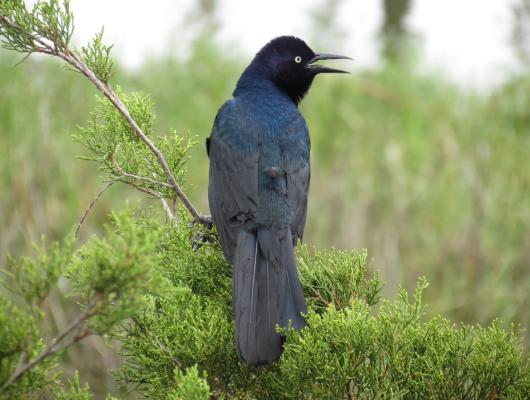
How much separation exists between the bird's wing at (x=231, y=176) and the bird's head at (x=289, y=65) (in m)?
0.49

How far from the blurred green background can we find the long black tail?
3.04m

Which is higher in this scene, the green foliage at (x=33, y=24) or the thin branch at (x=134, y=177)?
the green foliage at (x=33, y=24)

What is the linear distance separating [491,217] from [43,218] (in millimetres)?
3712

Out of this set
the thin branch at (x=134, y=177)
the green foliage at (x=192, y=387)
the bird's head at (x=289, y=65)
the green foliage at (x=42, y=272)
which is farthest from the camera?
the bird's head at (x=289, y=65)

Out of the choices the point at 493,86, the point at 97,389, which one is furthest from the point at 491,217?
the point at 97,389

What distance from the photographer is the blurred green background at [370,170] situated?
5797 mm

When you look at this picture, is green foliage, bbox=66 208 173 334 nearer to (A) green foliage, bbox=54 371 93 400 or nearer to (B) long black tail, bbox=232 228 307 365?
(A) green foliage, bbox=54 371 93 400

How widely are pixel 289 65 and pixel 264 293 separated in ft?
5.60

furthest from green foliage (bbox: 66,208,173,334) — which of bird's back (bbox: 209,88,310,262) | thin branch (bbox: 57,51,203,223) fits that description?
bird's back (bbox: 209,88,310,262)

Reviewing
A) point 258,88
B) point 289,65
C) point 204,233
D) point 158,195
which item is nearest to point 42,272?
point 158,195

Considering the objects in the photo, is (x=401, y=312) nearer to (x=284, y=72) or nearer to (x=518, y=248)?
(x=284, y=72)

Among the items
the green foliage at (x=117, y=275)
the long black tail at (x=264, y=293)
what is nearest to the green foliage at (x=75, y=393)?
the green foliage at (x=117, y=275)

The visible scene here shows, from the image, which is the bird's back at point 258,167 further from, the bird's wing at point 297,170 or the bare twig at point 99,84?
the bare twig at point 99,84

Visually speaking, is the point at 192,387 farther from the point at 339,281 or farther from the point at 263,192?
the point at 263,192
